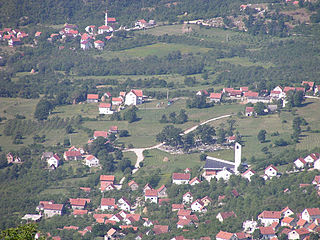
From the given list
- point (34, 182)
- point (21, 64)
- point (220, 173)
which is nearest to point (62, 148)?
point (34, 182)

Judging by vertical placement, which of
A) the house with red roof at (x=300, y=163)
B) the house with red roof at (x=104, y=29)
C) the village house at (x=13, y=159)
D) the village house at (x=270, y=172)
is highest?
the house with red roof at (x=300, y=163)

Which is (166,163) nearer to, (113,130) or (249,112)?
(113,130)

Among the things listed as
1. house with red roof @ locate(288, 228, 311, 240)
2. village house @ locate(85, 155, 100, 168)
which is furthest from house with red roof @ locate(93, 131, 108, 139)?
house with red roof @ locate(288, 228, 311, 240)

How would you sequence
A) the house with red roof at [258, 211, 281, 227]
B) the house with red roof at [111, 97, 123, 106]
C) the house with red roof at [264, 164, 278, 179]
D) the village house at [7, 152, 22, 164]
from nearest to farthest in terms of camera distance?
the house with red roof at [258, 211, 281, 227] < the house with red roof at [264, 164, 278, 179] < the village house at [7, 152, 22, 164] < the house with red roof at [111, 97, 123, 106]

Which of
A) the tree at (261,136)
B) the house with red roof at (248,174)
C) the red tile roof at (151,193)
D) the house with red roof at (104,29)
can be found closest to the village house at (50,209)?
the red tile roof at (151,193)

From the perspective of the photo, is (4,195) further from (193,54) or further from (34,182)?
(193,54)

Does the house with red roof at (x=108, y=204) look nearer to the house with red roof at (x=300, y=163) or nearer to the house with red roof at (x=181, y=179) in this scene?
the house with red roof at (x=181, y=179)

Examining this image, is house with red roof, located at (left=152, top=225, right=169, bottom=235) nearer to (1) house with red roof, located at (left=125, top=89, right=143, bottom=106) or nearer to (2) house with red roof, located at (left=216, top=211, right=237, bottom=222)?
(2) house with red roof, located at (left=216, top=211, right=237, bottom=222)

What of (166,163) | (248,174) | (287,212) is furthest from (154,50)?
(287,212)
